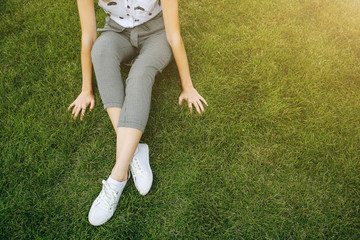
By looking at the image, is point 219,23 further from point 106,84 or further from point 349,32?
point 106,84

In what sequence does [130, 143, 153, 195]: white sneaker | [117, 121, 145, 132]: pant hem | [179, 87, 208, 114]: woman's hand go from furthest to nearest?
[179, 87, 208, 114]: woman's hand, [130, 143, 153, 195]: white sneaker, [117, 121, 145, 132]: pant hem

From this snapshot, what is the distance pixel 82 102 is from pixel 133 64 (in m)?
0.65

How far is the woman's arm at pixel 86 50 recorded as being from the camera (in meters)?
2.01

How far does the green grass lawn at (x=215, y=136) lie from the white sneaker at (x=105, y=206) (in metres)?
0.08

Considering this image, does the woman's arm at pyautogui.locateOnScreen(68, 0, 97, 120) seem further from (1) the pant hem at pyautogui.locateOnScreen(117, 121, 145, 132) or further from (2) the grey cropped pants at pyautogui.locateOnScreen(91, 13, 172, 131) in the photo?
(1) the pant hem at pyautogui.locateOnScreen(117, 121, 145, 132)

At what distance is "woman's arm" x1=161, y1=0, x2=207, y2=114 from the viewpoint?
1.91m

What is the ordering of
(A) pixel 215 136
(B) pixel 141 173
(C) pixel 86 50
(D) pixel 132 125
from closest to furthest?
(D) pixel 132 125
(B) pixel 141 173
(C) pixel 86 50
(A) pixel 215 136

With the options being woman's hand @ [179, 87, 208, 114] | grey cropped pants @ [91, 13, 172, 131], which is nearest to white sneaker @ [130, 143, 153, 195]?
grey cropped pants @ [91, 13, 172, 131]

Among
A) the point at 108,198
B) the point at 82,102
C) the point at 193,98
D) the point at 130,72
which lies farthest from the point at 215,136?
the point at 82,102

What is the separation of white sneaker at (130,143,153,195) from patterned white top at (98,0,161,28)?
3.67 feet

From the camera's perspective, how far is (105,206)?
6.20ft

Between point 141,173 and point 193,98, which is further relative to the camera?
point 193,98

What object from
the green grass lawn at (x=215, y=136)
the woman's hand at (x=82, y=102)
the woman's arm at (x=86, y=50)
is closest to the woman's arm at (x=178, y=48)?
the green grass lawn at (x=215, y=136)

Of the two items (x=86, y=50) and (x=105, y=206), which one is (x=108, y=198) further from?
(x=86, y=50)
